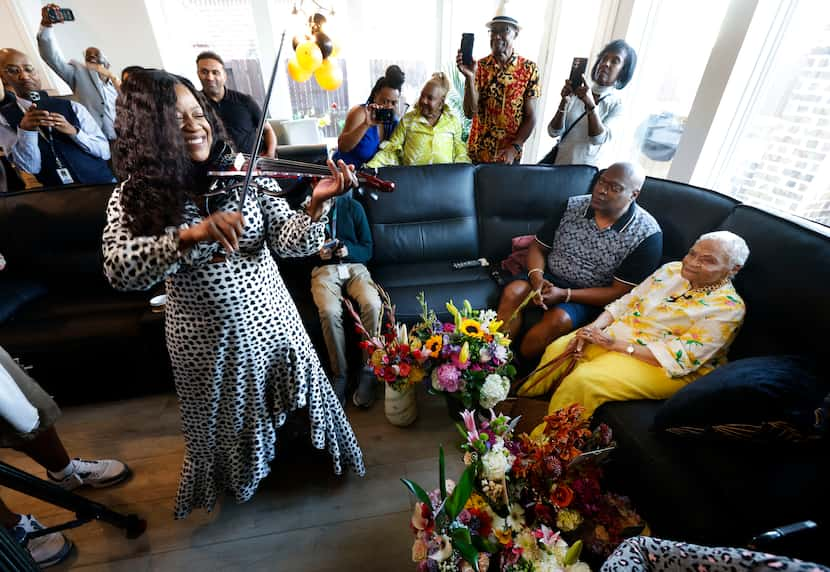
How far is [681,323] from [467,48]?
6.08 ft

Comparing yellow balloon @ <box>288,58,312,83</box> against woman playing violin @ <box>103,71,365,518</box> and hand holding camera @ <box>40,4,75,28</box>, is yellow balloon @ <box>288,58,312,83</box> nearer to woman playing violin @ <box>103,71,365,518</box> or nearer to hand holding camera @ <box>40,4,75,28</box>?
hand holding camera @ <box>40,4,75,28</box>

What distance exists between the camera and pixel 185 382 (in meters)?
1.03

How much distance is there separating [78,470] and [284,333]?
110 centimetres

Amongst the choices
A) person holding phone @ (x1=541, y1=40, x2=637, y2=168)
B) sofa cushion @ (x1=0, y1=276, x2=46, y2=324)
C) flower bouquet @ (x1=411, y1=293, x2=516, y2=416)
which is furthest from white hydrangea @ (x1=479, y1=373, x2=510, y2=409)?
sofa cushion @ (x1=0, y1=276, x2=46, y2=324)

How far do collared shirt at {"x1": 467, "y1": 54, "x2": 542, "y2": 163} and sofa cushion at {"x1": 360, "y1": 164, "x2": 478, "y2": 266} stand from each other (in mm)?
379

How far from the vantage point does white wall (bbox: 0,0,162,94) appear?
3.74 metres

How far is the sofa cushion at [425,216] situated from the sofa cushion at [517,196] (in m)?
0.07

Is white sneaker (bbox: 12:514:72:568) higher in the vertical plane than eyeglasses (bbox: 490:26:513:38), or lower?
lower

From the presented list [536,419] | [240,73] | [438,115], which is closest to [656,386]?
[536,419]

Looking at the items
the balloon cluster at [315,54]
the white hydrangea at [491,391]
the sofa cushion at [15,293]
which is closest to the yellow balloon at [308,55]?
the balloon cluster at [315,54]

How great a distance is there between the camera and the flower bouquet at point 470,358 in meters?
1.24

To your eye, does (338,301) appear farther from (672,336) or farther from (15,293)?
(15,293)

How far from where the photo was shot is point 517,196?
84.7 inches

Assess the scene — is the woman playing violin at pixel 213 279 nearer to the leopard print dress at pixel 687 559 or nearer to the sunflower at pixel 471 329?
the sunflower at pixel 471 329
